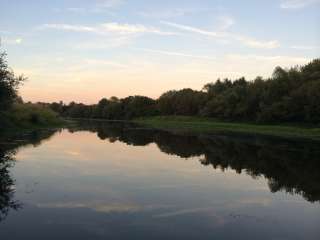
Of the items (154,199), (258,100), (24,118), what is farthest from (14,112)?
(258,100)

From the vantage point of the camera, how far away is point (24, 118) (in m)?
55.7

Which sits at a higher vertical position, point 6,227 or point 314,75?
point 314,75

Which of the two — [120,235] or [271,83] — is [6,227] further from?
[271,83]

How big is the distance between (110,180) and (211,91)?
114 metres

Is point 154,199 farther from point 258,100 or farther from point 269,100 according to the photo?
point 258,100

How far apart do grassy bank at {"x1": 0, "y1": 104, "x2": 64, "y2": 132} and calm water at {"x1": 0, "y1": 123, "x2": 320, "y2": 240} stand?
71.9 feet

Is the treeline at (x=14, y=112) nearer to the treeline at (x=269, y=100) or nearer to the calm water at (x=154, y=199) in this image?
the calm water at (x=154, y=199)

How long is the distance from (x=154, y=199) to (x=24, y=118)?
148 ft

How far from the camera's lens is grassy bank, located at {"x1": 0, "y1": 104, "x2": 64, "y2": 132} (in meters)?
46.2

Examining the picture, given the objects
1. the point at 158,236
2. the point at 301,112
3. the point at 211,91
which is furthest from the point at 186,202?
the point at 211,91

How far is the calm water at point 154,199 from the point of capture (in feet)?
35.0

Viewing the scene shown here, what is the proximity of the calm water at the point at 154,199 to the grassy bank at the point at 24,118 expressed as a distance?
71.9 feet

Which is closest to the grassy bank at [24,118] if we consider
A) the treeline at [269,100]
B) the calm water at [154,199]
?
the calm water at [154,199]

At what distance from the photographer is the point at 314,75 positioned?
78750 mm
